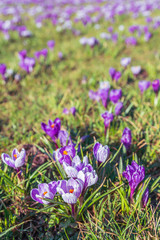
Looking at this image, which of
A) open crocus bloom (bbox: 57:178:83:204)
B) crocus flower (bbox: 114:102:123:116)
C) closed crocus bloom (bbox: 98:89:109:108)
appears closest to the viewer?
open crocus bloom (bbox: 57:178:83:204)

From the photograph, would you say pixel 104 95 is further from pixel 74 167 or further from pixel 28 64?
pixel 28 64

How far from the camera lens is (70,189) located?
4.73 feet

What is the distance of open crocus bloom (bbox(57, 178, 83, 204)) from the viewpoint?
1371mm

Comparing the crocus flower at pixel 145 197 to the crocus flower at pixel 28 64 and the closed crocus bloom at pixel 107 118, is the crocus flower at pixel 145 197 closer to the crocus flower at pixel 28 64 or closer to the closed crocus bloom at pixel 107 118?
the closed crocus bloom at pixel 107 118

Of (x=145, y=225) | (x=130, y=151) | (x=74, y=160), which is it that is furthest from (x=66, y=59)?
(x=145, y=225)

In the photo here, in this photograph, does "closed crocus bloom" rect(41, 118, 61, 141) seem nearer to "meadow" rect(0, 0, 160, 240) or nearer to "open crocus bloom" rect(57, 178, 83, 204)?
"meadow" rect(0, 0, 160, 240)

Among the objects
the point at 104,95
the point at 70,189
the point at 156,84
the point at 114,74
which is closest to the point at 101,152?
the point at 70,189

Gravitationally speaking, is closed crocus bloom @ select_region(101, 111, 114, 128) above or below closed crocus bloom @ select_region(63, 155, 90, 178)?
below

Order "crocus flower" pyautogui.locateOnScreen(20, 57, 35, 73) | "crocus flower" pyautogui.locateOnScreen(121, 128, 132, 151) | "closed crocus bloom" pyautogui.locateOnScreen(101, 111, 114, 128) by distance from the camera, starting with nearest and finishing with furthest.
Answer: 1. "crocus flower" pyautogui.locateOnScreen(121, 128, 132, 151)
2. "closed crocus bloom" pyautogui.locateOnScreen(101, 111, 114, 128)
3. "crocus flower" pyautogui.locateOnScreen(20, 57, 35, 73)

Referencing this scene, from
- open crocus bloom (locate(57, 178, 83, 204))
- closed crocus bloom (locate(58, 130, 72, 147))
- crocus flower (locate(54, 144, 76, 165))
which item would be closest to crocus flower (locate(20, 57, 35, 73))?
closed crocus bloom (locate(58, 130, 72, 147))

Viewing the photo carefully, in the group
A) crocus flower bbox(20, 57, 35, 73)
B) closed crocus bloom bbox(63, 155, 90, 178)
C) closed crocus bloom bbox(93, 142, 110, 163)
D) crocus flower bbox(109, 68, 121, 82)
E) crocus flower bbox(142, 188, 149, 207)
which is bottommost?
crocus flower bbox(142, 188, 149, 207)

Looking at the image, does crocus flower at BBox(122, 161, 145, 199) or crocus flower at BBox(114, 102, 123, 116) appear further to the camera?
crocus flower at BBox(114, 102, 123, 116)

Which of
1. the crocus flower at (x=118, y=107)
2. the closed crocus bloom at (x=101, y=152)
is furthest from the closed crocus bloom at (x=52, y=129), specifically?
the crocus flower at (x=118, y=107)

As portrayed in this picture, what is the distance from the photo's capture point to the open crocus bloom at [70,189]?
1.37m
